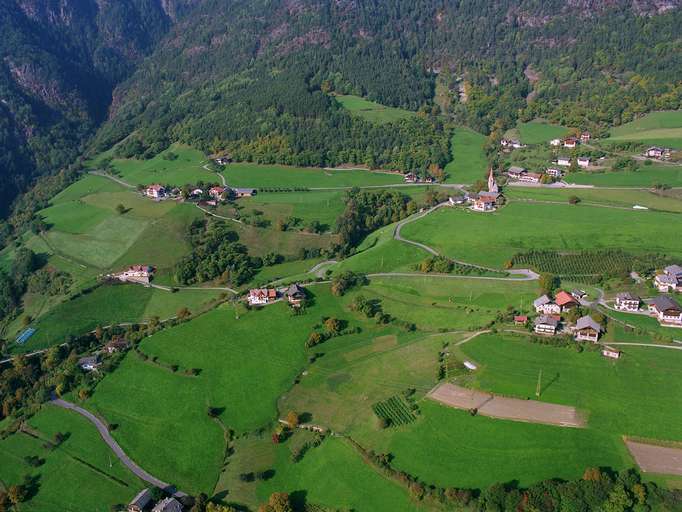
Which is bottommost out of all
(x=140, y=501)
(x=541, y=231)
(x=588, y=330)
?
(x=541, y=231)

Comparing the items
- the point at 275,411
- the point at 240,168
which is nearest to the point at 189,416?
the point at 275,411

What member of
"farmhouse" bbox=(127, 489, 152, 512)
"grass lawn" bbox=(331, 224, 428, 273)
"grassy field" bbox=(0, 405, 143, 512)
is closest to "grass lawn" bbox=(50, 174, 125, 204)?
"grass lawn" bbox=(331, 224, 428, 273)

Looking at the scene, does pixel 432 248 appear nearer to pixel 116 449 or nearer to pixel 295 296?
pixel 295 296

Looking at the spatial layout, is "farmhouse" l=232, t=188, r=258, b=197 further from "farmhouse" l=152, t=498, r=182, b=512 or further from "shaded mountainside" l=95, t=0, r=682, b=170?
"farmhouse" l=152, t=498, r=182, b=512

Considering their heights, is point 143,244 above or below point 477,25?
below

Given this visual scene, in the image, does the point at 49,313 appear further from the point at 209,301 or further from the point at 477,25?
the point at 477,25

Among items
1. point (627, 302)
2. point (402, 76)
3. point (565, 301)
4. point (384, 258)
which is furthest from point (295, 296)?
point (402, 76)
